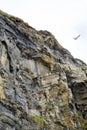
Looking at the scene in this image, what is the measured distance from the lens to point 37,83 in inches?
1806

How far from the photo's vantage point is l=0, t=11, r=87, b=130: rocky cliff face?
38.3 m

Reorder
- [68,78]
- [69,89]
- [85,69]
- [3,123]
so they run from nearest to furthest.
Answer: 1. [3,123]
2. [69,89]
3. [68,78]
4. [85,69]

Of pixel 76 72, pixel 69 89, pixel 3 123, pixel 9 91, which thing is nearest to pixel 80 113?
pixel 69 89

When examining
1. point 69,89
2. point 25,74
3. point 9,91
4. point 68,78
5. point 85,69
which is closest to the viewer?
point 9,91

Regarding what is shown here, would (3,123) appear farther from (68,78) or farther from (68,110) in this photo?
(68,78)

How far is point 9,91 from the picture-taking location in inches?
1529

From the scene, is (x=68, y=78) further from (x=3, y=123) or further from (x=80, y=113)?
(x=3, y=123)

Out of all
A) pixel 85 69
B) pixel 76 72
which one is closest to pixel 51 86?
pixel 76 72

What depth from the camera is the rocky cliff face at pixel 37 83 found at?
3831 cm

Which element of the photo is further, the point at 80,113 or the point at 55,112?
the point at 80,113

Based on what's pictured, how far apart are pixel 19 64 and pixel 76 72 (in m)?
13.2

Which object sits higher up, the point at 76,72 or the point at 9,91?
the point at 76,72

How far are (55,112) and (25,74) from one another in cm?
513

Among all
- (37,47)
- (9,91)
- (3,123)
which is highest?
(37,47)
